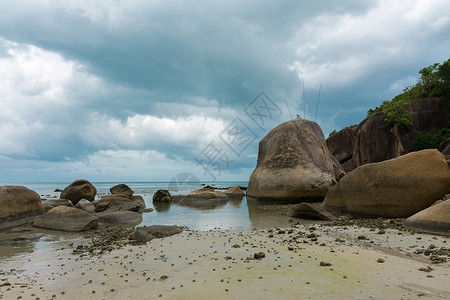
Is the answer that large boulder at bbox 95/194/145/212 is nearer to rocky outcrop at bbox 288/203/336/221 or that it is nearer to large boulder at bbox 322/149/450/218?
rocky outcrop at bbox 288/203/336/221

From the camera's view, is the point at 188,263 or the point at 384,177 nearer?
the point at 188,263

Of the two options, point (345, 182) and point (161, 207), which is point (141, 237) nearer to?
point (345, 182)

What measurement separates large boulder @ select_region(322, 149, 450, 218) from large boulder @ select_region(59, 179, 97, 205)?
18.9 metres

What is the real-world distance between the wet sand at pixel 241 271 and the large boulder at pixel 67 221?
10.3ft

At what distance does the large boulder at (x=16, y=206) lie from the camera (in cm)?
1038

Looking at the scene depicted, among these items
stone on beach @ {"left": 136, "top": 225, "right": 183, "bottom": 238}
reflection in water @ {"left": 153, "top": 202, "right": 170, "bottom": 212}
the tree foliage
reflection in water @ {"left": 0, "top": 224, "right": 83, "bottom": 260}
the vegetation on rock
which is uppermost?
the tree foliage

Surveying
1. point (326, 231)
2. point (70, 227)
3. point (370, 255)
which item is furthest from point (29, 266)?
point (326, 231)

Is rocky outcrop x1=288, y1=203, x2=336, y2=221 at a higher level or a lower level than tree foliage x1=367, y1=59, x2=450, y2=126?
lower

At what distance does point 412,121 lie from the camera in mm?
29156

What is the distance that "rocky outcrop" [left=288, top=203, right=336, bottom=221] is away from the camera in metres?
10.6

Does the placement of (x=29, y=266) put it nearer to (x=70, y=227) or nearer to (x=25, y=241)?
(x=25, y=241)

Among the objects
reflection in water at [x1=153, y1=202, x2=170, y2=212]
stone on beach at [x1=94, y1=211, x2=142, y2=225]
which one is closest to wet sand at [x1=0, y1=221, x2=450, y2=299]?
Result: stone on beach at [x1=94, y1=211, x2=142, y2=225]

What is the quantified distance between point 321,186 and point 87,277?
49.2ft

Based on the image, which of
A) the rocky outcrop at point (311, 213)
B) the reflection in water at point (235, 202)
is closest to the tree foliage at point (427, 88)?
the reflection in water at point (235, 202)
